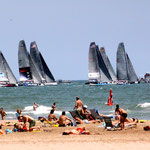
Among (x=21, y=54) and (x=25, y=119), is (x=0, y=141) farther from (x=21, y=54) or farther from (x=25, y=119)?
(x=21, y=54)

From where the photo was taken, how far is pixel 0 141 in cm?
1741

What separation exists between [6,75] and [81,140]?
96870mm

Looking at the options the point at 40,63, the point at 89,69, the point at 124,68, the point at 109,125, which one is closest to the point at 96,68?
the point at 89,69

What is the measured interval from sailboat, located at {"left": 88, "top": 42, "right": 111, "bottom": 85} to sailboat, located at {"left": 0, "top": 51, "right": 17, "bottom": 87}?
1984cm

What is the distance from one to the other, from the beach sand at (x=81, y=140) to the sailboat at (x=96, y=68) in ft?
262

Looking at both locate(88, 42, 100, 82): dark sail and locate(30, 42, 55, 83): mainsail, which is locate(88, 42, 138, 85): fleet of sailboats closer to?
locate(88, 42, 100, 82): dark sail

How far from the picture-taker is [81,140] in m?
17.3

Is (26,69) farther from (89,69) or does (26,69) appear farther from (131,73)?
(131,73)

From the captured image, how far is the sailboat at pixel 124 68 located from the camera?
111 meters

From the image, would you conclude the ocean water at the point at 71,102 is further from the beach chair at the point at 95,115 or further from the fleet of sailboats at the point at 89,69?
the fleet of sailboats at the point at 89,69

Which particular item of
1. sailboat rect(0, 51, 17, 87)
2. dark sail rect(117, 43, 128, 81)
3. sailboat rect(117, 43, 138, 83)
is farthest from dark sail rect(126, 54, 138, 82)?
sailboat rect(0, 51, 17, 87)

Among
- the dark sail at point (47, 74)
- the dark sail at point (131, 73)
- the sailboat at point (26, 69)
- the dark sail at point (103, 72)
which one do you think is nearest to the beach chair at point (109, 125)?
the dark sail at point (103, 72)
